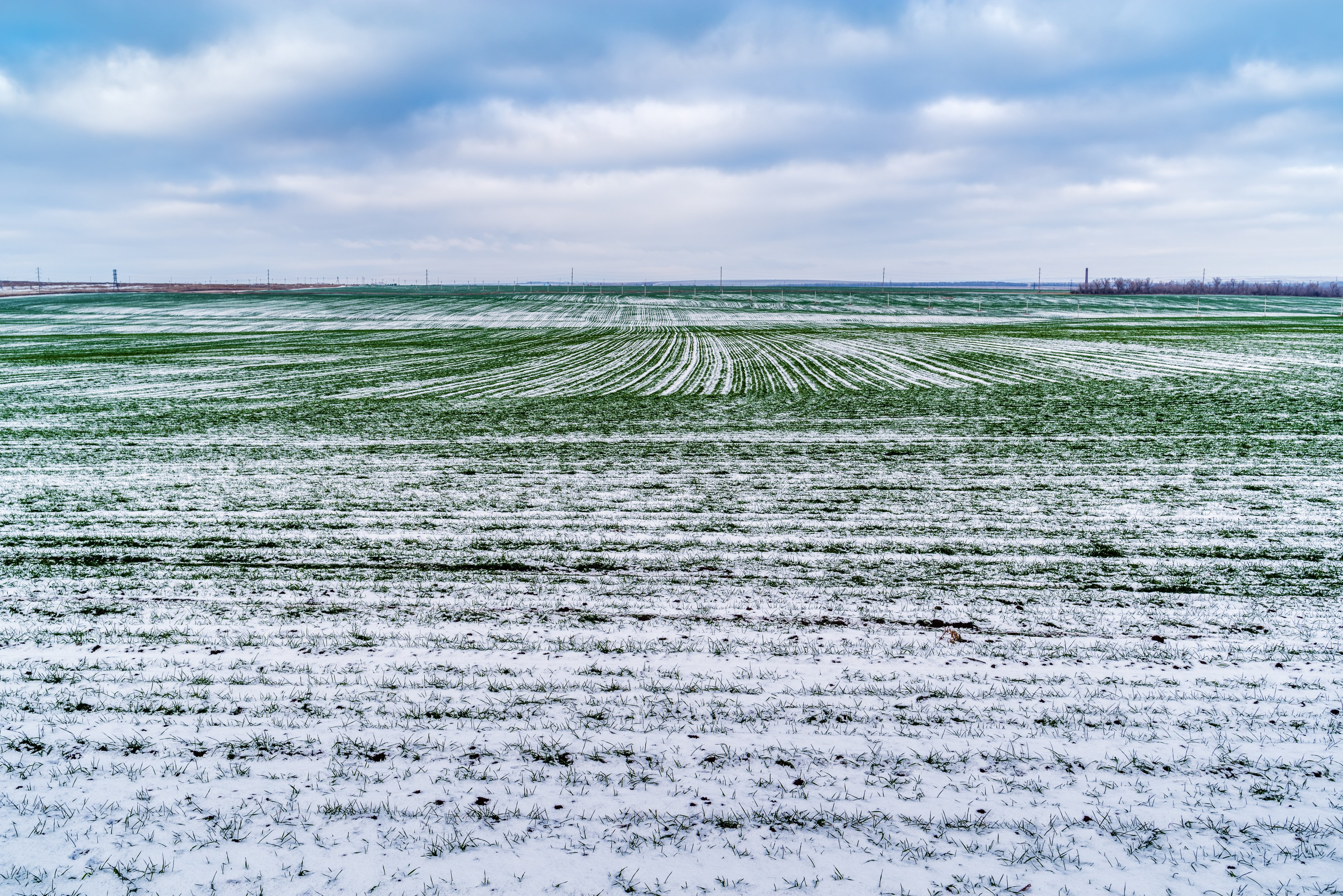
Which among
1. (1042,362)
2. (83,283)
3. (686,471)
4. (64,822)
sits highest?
(83,283)

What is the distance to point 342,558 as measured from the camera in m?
7.33

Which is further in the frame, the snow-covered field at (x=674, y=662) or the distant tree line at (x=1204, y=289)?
the distant tree line at (x=1204, y=289)

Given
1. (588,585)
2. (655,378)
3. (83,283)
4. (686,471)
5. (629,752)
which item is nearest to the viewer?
(629,752)

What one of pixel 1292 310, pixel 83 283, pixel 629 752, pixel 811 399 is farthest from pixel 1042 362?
pixel 83 283

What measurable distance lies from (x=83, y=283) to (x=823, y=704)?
211m

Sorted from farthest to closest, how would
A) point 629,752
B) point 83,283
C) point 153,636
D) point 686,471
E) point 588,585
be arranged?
point 83,283 < point 686,471 < point 588,585 < point 153,636 < point 629,752

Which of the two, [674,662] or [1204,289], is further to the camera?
[1204,289]

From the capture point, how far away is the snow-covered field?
3439 mm

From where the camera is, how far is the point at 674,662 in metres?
5.15

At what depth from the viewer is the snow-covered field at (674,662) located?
3439mm

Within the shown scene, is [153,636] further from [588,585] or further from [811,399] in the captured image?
[811,399]

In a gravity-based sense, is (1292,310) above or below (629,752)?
above

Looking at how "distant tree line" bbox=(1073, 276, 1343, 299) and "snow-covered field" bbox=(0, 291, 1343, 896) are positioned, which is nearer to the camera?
"snow-covered field" bbox=(0, 291, 1343, 896)

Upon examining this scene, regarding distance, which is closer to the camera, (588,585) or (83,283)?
(588,585)
